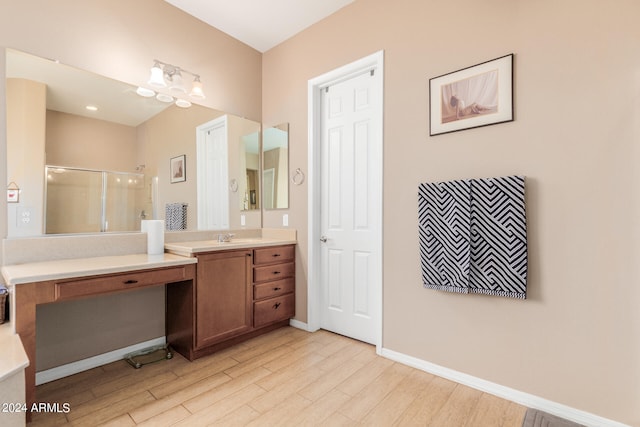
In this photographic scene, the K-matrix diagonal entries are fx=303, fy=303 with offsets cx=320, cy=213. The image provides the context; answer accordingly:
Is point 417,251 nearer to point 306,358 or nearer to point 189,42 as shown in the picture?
point 306,358

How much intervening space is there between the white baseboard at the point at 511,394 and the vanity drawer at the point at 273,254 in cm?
129

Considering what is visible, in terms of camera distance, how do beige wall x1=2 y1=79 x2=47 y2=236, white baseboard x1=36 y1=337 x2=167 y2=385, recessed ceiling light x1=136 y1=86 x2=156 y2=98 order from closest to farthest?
beige wall x1=2 y1=79 x2=47 y2=236 < white baseboard x1=36 y1=337 x2=167 y2=385 < recessed ceiling light x1=136 y1=86 x2=156 y2=98

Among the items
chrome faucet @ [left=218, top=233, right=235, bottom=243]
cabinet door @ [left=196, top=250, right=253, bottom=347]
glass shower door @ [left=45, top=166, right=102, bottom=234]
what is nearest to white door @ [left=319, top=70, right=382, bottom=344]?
cabinet door @ [left=196, top=250, right=253, bottom=347]

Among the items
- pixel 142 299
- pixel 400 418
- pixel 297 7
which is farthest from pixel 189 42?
pixel 400 418

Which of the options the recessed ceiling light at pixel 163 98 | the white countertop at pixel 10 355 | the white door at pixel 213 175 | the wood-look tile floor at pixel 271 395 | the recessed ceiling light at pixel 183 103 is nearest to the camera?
the white countertop at pixel 10 355

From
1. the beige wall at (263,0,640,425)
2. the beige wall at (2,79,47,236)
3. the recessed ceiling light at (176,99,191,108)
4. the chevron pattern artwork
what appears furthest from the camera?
the recessed ceiling light at (176,99,191,108)

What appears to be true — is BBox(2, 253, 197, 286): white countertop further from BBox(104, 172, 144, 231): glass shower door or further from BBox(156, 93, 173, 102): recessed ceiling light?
BBox(156, 93, 173, 102): recessed ceiling light

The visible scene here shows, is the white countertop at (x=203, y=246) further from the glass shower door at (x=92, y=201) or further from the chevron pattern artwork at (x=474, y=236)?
the chevron pattern artwork at (x=474, y=236)

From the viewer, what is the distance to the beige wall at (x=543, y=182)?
156cm

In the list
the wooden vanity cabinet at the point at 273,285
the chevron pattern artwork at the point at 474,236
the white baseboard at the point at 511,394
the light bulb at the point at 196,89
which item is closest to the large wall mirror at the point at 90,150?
the light bulb at the point at 196,89

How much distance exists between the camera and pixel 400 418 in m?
1.69

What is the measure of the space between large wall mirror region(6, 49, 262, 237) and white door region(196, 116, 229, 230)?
1.9 inches

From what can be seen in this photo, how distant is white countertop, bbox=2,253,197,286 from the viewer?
1.61 metres

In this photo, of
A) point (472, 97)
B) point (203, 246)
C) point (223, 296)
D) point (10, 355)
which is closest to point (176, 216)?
point (203, 246)
